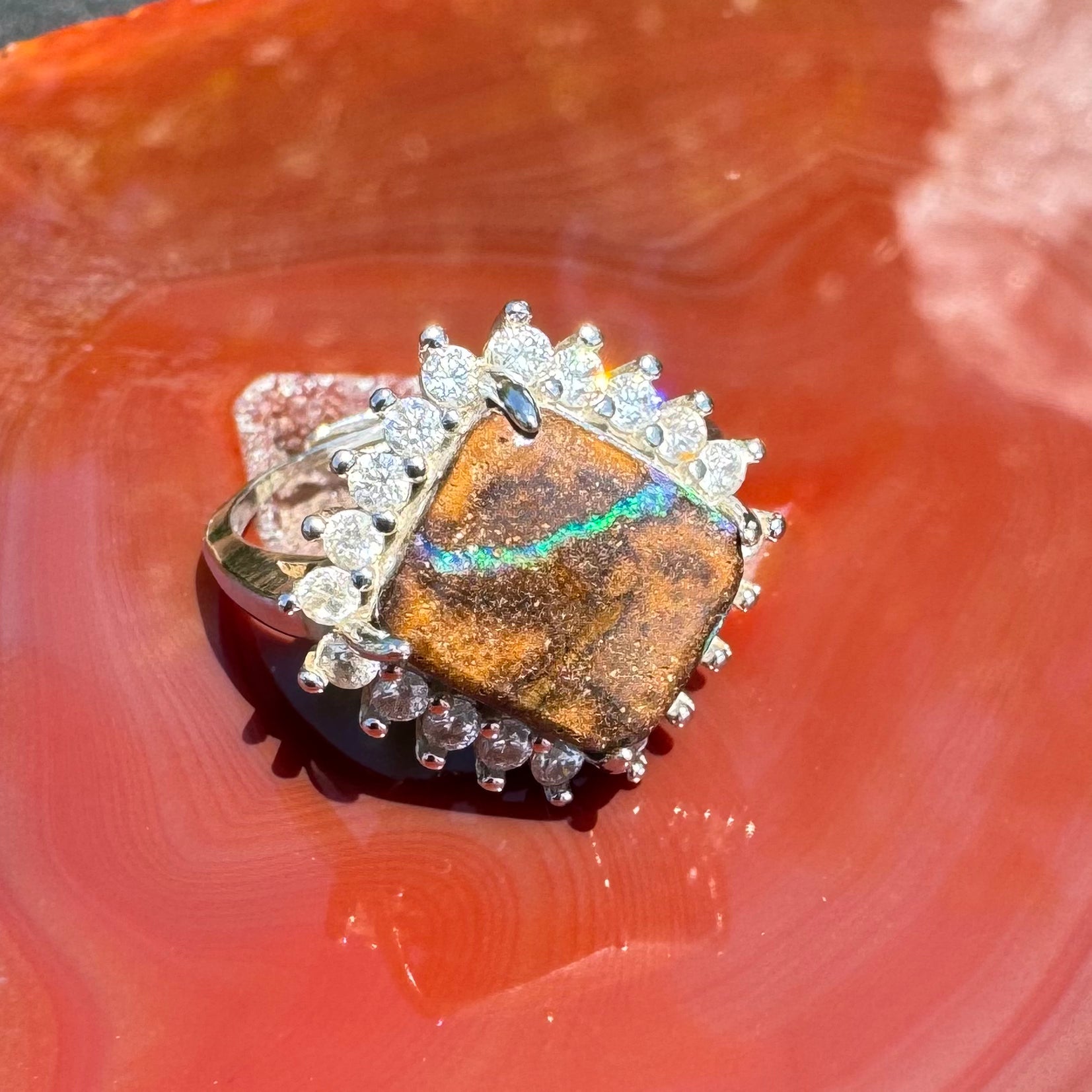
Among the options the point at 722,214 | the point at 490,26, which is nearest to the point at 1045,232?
the point at 722,214

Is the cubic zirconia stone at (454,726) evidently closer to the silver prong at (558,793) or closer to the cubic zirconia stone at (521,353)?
the silver prong at (558,793)

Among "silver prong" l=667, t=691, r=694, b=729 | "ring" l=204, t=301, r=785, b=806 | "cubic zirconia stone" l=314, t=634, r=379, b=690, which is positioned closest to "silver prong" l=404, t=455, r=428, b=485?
"ring" l=204, t=301, r=785, b=806

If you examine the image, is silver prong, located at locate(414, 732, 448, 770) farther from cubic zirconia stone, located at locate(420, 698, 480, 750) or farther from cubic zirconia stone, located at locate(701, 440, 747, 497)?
cubic zirconia stone, located at locate(701, 440, 747, 497)

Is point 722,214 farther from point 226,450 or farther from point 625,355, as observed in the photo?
→ point 226,450

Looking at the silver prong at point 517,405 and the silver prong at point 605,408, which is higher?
the silver prong at point 517,405

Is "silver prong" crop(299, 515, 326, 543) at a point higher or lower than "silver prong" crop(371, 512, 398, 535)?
lower

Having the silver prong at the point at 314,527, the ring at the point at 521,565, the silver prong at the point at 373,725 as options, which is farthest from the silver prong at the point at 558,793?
the silver prong at the point at 314,527

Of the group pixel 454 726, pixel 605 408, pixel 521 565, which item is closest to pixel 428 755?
pixel 454 726
